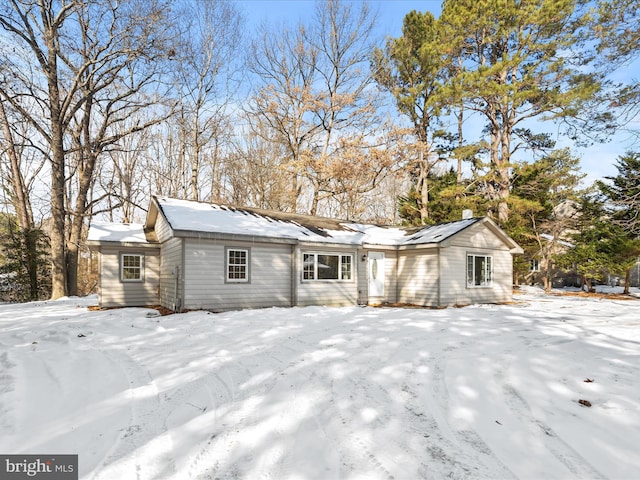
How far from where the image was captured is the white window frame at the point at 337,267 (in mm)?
11789

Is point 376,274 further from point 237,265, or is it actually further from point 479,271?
point 237,265

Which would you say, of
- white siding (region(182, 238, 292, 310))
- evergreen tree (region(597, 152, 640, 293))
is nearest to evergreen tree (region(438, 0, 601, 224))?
evergreen tree (region(597, 152, 640, 293))

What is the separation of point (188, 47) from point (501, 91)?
15.9 meters

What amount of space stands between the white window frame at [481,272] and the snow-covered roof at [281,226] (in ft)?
4.98

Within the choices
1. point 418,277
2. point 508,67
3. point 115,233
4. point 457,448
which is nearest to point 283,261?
point 418,277

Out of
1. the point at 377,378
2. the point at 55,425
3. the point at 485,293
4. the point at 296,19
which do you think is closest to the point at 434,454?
the point at 377,378

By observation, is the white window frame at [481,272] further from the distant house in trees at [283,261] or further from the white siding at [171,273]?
the white siding at [171,273]

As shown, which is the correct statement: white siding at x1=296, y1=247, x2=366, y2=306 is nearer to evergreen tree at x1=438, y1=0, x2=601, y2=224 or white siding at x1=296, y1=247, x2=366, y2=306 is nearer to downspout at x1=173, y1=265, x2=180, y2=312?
downspout at x1=173, y1=265, x2=180, y2=312

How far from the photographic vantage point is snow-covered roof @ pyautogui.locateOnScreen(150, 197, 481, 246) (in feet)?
34.4

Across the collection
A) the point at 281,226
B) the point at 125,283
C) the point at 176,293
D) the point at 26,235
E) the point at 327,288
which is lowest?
the point at 327,288

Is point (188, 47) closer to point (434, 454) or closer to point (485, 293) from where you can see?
point (485, 293)

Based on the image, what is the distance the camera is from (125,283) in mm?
12062

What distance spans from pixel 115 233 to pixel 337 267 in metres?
8.23

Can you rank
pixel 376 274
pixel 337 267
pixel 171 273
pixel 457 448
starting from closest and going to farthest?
pixel 457 448 → pixel 171 273 → pixel 337 267 → pixel 376 274
